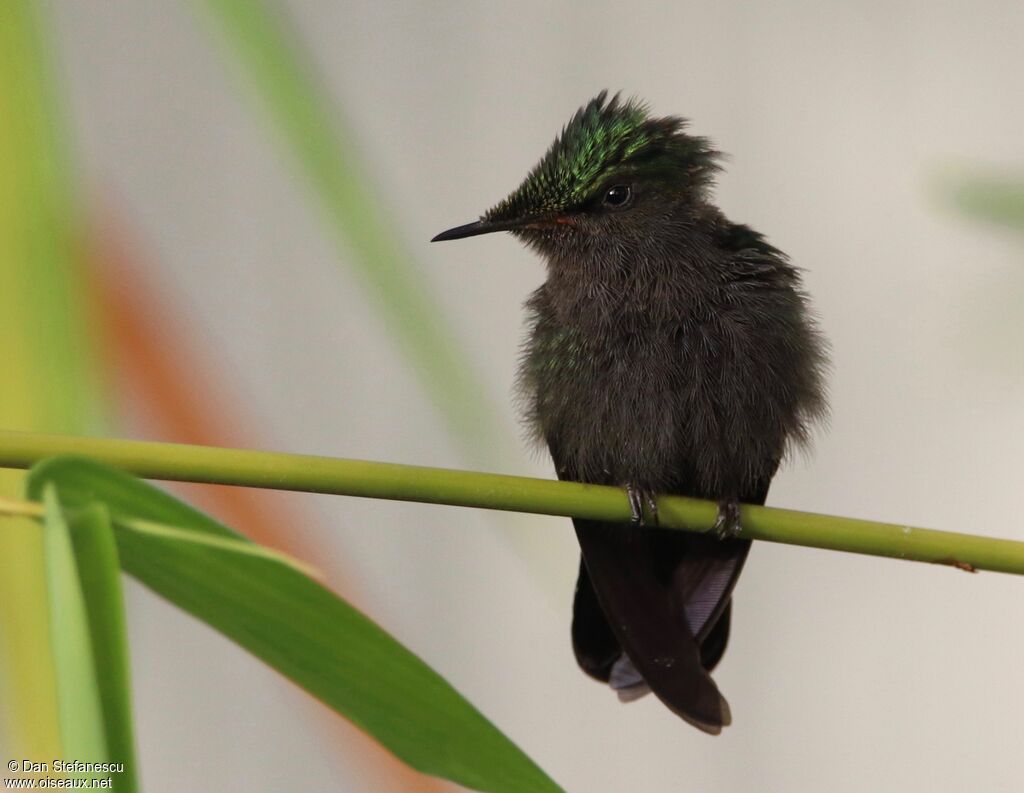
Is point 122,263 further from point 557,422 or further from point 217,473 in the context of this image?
point 217,473

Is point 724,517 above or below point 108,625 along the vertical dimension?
above

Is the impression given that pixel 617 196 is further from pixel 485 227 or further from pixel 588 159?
pixel 485 227

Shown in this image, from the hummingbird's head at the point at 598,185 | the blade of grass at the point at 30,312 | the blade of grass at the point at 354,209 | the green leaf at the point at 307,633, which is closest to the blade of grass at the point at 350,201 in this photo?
the blade of grass at the point at 354,209

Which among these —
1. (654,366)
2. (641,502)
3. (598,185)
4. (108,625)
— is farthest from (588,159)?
(108,625)

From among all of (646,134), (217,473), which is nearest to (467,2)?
(646,134)

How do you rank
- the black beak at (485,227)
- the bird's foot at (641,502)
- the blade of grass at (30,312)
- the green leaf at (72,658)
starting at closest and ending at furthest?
the green leaf at (72,658), the blade of grass at (30,312), the bird's foot at (641,502), the black beak at (485,227)

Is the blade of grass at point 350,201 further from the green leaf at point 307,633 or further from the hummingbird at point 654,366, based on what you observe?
the hummingbird at point 654,366
